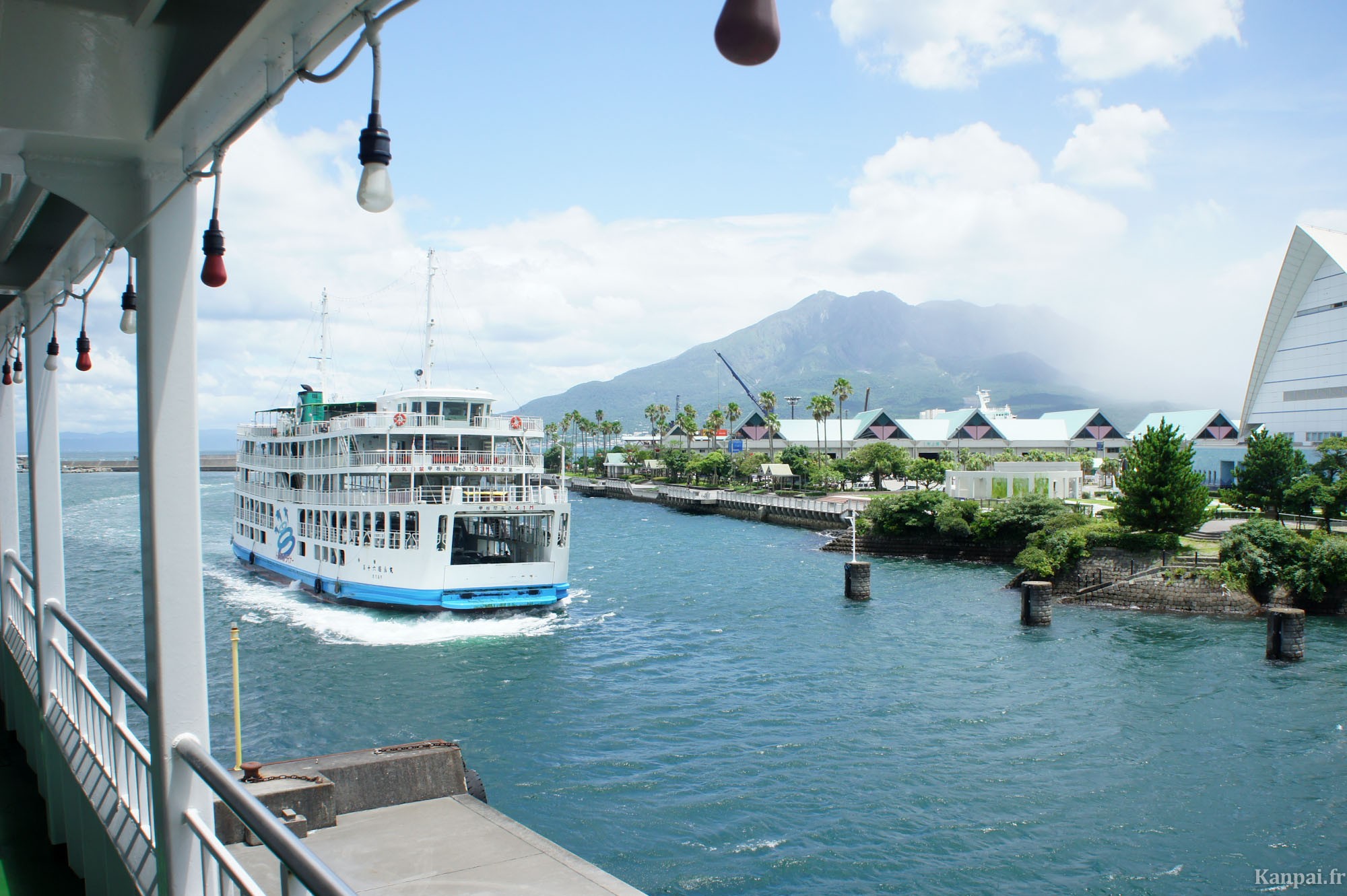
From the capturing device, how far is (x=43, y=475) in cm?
746

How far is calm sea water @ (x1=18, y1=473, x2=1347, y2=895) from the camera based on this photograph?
1359 cm

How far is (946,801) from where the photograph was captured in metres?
15.3

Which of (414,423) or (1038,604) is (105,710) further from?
(1038,604)

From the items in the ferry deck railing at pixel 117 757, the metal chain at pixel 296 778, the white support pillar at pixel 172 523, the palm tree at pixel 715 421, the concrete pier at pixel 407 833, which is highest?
the palm tree at pixel 715 421

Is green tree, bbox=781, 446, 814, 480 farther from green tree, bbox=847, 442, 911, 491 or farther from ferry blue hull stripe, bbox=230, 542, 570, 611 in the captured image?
ferry blue hull stripe, bbox=230, 542, 570, 611

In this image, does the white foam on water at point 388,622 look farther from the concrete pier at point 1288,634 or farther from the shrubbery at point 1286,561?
the shrubbery at point 1286,561

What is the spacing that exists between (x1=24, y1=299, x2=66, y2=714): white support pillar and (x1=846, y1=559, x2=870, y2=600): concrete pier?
1179 inches

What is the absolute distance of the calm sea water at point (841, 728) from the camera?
535 inches

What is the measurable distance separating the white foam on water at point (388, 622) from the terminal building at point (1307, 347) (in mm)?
73168

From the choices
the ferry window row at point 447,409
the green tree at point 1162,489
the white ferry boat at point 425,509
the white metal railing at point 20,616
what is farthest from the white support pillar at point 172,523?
the green tree at point 1162,489

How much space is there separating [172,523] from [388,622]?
24608mm

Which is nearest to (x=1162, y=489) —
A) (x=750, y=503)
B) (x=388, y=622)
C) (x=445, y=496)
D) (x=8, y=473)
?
(x=445, y=496)

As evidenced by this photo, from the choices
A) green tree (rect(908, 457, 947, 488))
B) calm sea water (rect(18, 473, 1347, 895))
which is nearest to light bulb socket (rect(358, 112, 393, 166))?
calm sea water (rect(18, 473, 1347, 895))

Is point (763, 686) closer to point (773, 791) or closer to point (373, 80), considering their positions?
point (773, 791)
